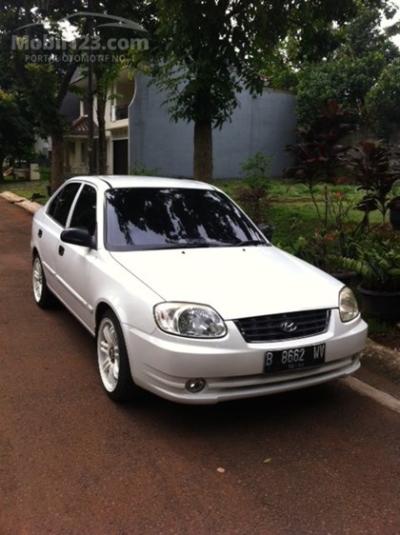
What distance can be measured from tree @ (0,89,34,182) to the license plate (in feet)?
94.6

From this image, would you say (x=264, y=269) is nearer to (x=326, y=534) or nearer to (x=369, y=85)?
(x=326, y=534)

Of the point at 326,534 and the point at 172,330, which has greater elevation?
the point at 172,330

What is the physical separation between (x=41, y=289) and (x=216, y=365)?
11.6 feet

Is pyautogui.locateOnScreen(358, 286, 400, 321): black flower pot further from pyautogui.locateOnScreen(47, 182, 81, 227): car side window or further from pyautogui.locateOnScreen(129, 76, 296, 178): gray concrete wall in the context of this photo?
pyautogui.locateOnScreen(129, 76, 296, 178): gray concrete wall

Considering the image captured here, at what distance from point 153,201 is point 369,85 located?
75.9 feet

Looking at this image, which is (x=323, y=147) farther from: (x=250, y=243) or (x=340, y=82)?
(x=340, y=82)

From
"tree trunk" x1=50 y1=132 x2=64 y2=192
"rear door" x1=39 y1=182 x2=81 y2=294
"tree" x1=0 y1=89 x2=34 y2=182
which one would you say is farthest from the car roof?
"tree" x1=0 y1=89 x2=34 y2=182

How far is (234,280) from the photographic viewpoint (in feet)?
12.6

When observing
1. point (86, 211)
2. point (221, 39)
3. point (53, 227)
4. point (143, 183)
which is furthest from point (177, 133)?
point (86, 211)

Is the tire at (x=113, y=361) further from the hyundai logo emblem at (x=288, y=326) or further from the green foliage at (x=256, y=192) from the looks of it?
the green foliage at (x=256, y=192)

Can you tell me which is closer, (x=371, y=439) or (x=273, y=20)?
(x=371, y=439)

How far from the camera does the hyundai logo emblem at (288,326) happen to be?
139 inches

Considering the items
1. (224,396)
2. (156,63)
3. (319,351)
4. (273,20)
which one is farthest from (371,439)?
(156,63)

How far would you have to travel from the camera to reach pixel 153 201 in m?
4.95
